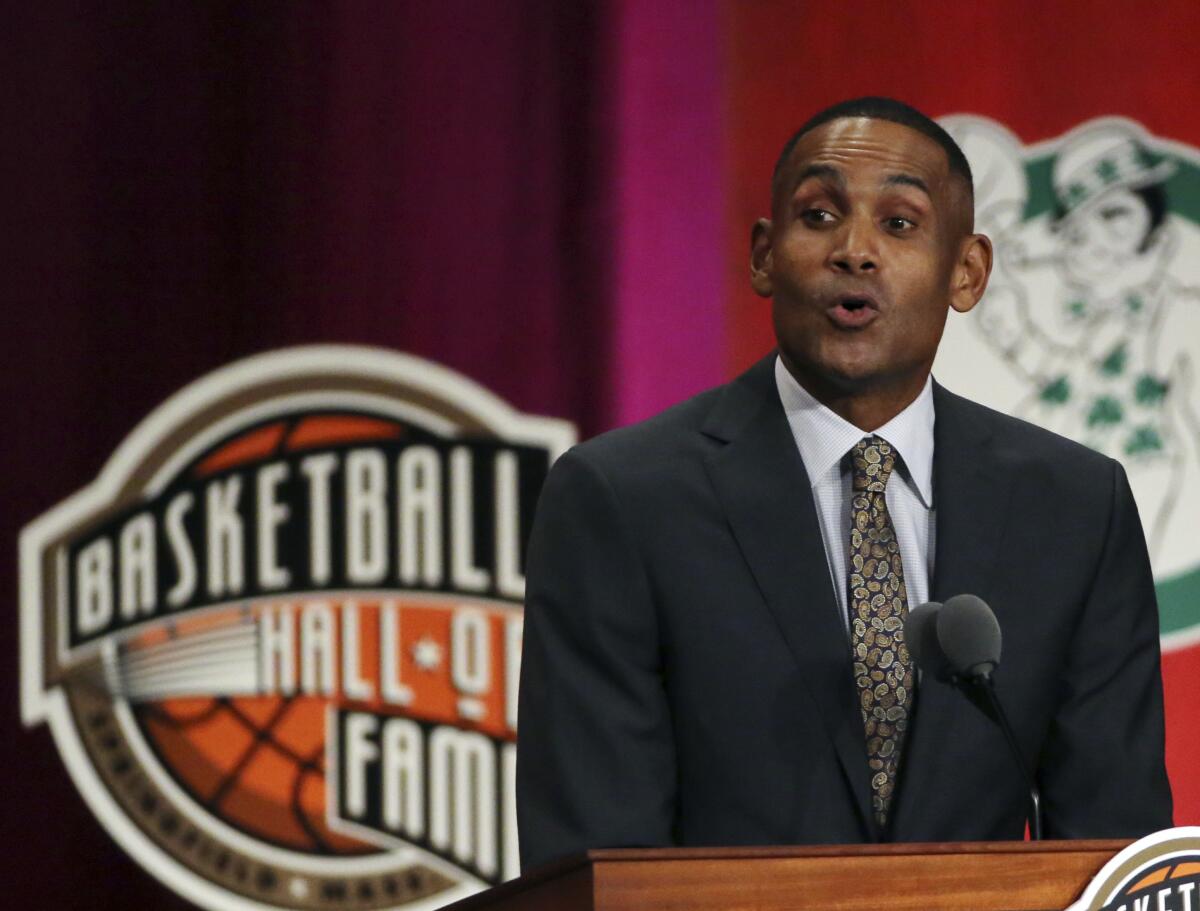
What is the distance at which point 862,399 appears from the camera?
1.78 meters

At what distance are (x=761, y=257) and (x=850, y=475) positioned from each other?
0.80ft

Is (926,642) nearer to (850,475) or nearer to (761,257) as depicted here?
(850,475)

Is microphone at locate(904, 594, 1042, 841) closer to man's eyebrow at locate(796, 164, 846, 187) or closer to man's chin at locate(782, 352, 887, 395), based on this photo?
man's chin at locate(782, 352, 887, 395)

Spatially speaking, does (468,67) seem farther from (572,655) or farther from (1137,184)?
(572,655)

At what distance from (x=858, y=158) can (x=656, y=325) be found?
4.49 ft

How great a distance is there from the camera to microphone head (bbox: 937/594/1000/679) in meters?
1.45

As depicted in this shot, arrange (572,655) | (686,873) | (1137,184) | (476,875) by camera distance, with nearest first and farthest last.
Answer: (686,873) → (572,655) → (476,875) → (1137,184)

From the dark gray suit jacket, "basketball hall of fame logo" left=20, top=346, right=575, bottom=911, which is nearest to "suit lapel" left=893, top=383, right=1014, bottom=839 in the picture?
the dark gray suit jacket

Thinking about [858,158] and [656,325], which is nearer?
[858,158]

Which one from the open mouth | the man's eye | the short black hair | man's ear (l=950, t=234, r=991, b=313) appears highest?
the short black hair

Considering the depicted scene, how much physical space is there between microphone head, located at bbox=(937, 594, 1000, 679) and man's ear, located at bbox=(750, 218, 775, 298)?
48cm

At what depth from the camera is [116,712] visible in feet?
9.75

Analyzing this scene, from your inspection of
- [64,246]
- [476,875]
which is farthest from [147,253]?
[476,875]

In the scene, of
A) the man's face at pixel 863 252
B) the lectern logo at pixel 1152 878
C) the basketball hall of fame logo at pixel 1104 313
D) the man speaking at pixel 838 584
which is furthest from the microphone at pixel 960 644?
the basketball hall of fame logo at pixel 1104 313
